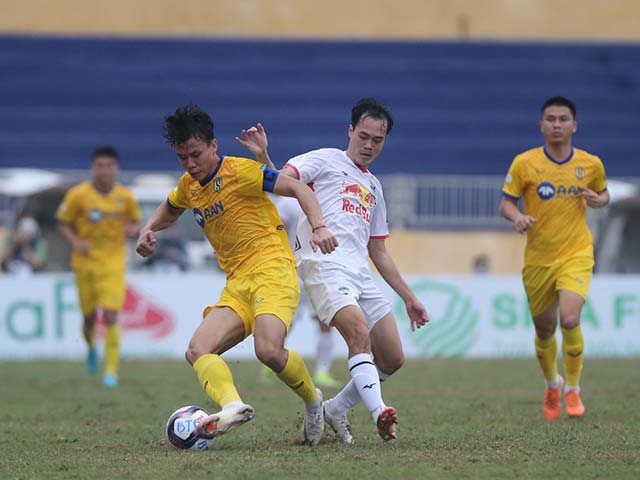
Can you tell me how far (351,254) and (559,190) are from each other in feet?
8.54

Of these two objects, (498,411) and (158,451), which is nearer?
(158,451)

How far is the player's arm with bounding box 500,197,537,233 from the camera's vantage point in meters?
9.25

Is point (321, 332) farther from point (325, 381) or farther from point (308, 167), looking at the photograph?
point (308, 167)

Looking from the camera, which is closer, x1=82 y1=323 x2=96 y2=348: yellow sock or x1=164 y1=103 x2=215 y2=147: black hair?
x1=164 y1=103 x2=215 y2=147: black hair

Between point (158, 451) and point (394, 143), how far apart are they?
799 inches

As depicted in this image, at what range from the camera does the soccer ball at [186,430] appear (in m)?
7.18

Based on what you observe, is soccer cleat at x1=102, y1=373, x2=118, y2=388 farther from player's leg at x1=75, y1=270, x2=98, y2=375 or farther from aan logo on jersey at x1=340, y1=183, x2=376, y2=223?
aan logo on jersey at x1=340, y1=183, x2=376, y2=223

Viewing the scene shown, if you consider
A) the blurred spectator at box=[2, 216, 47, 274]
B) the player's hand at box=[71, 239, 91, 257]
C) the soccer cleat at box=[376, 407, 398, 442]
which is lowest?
the soccer cleat at box=[376, 407, 398, 442]

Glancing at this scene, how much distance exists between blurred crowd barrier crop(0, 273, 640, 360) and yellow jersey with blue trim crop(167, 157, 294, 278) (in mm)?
9825

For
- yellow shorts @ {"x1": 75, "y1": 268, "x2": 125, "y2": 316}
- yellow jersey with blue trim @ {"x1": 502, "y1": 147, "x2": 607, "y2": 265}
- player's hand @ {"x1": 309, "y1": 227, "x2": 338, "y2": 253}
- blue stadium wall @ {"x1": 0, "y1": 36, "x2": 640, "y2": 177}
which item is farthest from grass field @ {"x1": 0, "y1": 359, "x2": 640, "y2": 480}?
blue stadium wall @ {"x1": 0, "y1": 36, "x2": 640, "y2": 177}

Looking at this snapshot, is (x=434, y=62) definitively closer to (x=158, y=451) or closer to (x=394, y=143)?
(x=394, y=143)

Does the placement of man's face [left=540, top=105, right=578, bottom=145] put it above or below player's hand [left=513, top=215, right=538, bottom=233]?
above

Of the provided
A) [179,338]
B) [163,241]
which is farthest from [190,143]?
[163,241]

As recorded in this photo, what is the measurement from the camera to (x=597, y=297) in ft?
58.2
